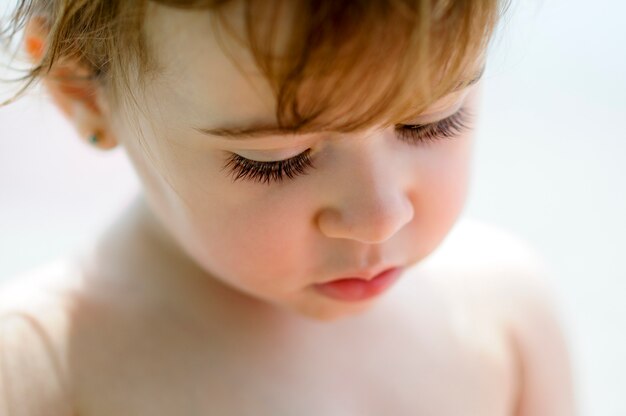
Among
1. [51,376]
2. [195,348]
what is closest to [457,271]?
[195,348]

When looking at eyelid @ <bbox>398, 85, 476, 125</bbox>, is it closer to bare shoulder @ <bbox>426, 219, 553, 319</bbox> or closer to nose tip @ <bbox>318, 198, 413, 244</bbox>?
nose tip @ <bbox>318, 198, 413, 244</bbox>

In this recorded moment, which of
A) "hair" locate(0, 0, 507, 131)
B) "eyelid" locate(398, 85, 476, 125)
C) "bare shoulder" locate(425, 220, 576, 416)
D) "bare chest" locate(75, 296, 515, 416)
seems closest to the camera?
"hair" locate(0, 0, 507, 131)

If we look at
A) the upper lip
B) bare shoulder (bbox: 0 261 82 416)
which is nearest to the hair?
the upper lip

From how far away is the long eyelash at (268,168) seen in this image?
21.2 inches

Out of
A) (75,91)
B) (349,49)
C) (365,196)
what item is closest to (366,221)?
(365,196)

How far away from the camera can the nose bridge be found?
0.53 m

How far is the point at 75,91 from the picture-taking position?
0.64 meters

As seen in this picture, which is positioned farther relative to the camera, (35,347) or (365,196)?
(35,347)

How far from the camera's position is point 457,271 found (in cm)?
80

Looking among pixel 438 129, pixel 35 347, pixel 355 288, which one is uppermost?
pixel 438 129

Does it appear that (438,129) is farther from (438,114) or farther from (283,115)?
(283,115)

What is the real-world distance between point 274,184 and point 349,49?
118mm

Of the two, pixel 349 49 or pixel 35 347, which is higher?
pixel 349 49

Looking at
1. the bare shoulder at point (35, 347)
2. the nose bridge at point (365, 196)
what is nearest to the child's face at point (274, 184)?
the nose bridge at point (365, 196)
